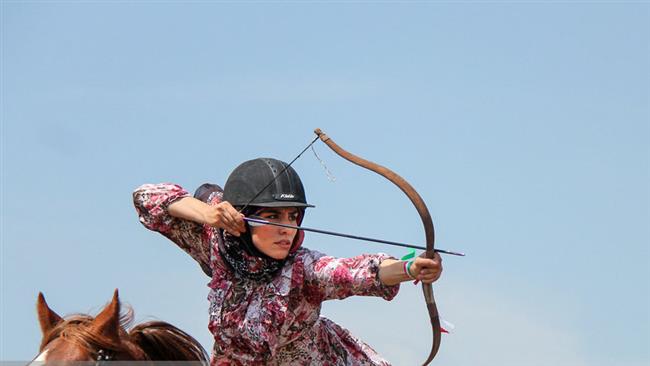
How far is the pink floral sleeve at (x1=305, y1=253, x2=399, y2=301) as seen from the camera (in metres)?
6.97

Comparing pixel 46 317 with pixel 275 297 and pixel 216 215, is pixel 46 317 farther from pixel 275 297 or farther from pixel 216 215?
pixel 275 297

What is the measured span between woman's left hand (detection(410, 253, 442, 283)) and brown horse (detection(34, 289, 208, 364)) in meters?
1.40

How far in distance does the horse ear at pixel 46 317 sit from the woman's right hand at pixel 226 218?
46.2 inches

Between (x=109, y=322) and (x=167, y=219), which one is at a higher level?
(x=167, y=219)

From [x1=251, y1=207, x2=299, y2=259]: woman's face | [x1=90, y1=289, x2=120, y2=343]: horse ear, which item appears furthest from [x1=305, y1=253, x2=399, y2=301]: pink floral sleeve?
[x1=90, y1=289, x2=120, y2=343]: horse ear

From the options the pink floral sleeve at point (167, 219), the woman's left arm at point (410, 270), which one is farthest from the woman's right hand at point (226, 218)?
the woman's left arm at point (410, 270)

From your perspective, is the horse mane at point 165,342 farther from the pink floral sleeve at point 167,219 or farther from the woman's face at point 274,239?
the pink floral sleeve at point 167,219

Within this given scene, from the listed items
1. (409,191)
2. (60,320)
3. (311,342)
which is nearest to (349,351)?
(311,342)

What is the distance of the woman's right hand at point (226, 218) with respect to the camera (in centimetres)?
715

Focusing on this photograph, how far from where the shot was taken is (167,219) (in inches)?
302

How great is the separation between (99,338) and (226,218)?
1.29m

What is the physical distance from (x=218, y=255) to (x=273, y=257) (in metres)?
0.41

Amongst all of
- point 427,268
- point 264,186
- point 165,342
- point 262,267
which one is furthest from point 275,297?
point 427,268

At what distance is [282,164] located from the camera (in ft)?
25.1
